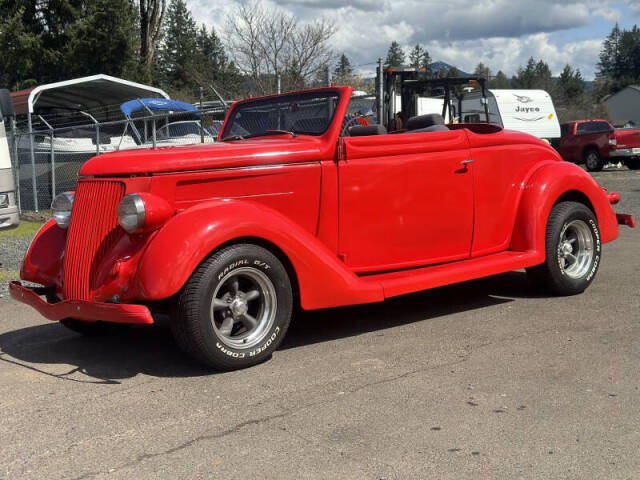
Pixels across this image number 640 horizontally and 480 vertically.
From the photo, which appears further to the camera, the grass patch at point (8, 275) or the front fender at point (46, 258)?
the grass patch at point (8, 275)

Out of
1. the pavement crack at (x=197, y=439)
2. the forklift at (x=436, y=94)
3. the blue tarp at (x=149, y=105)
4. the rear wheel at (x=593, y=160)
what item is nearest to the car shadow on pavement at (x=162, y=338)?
the pavement crack at (x=197, y=439)

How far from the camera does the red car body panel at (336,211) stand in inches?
169

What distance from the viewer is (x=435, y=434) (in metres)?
3.38

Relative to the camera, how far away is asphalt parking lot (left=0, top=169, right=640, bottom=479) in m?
3.12

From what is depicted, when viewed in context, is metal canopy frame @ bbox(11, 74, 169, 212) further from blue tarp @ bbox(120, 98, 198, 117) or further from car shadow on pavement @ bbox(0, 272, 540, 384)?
car shadow on pavement @ bbox(0, 272, 540, 384)

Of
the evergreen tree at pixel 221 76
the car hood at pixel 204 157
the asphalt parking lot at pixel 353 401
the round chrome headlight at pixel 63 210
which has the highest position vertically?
the evergreen tree at pixel 221 76

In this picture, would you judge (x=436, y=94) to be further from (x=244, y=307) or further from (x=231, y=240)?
(x=244, y=307)

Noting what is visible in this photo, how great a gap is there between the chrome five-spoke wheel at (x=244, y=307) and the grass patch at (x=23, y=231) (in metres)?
8.27

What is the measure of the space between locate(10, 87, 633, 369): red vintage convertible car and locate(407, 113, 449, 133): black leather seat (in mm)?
19

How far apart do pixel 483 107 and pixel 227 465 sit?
15.8ft

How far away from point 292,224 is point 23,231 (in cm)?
959

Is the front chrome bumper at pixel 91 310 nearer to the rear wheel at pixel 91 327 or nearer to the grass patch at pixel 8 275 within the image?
the rear wheel at pixel 91 327

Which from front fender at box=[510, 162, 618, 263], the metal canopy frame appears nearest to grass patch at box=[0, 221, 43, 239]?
the metal canopy frame

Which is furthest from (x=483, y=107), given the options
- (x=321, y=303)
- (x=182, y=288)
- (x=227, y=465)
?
(x=227, y=465)
